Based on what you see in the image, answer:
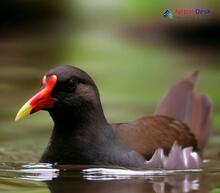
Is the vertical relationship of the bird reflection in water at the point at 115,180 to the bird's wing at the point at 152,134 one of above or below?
below

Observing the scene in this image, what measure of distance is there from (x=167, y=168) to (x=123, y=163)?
0.60m

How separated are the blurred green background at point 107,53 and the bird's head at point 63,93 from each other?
4.52ft

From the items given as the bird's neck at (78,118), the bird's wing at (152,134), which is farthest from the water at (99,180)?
the bird's neck at (78,118)

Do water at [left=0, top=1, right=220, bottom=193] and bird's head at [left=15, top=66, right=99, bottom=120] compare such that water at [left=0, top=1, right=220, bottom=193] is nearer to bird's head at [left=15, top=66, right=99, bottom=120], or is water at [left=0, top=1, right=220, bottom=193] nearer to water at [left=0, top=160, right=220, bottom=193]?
water at [left=0, top=160, right=220, bottom=193]

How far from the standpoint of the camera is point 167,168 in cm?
1029

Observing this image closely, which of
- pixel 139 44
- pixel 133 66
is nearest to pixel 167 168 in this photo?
pixel 133 66

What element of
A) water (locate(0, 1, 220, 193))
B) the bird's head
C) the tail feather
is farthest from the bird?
the tail feather

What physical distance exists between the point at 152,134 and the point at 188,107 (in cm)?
154

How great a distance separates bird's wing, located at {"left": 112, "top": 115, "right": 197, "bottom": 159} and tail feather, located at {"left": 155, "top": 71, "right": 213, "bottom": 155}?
65 centimetres

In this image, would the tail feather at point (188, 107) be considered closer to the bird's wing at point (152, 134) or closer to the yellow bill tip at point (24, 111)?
the bird's wing at point (152, 134)

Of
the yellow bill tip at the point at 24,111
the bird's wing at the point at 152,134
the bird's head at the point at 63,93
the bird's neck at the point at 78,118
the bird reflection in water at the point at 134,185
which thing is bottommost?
the bird reflection in water at the point at 134,185

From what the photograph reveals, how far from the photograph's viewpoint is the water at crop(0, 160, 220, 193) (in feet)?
30.7

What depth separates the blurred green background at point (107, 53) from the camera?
12.6 m

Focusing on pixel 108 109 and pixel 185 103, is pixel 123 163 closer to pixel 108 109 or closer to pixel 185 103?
pixel 185 103
